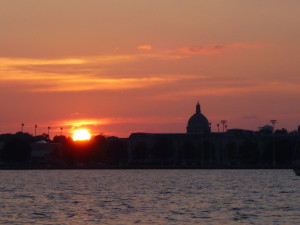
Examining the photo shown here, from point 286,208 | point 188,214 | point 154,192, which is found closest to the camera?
point 188,214

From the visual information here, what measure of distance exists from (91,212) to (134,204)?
872 centimetres

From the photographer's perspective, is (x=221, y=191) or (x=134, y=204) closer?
(x=134, y=204)

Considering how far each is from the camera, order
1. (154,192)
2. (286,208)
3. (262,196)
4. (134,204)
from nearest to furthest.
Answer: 1. (286,208)
2. (134,204)
3. (262,196)
4. (154,192)

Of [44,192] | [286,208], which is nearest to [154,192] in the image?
[44,192]

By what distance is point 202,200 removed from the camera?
8312 cm

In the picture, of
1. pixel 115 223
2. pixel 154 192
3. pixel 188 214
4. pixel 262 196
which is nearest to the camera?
pixel 115 223

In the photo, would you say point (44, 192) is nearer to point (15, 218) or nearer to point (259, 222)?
point (15, 218)

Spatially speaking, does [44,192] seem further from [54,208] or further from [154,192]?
[54,208]

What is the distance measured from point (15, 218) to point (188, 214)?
39.5ft

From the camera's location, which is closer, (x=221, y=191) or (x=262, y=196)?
(x=262, y=196)

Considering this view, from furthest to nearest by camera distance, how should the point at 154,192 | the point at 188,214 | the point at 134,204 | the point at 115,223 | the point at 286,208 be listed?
the point at 154,192 < the point at 134,204 < the point at 286,208 < the point at 188,214 < the point at 115,223

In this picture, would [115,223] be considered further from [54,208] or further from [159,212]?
[54,208]

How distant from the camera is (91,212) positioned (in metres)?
70.5

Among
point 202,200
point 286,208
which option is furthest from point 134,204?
point 286,208
